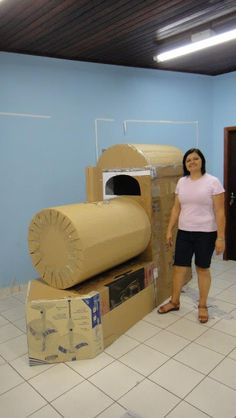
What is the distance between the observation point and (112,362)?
2.24 meters

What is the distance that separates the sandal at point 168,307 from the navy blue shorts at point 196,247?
1.27 ft

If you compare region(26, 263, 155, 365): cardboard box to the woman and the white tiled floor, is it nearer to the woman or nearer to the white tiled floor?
the white tiled floor

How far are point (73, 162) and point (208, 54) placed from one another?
1992 mm

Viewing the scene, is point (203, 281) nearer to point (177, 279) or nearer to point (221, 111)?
point (177, 279)

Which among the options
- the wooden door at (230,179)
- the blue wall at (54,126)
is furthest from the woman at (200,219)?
the wooden door at (230,179)

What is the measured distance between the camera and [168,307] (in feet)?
9.62

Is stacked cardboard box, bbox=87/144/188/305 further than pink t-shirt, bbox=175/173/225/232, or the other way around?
stacked cardboard box, bbox=87/144/188/305

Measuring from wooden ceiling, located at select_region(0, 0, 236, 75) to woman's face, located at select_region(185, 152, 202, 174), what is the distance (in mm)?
1147

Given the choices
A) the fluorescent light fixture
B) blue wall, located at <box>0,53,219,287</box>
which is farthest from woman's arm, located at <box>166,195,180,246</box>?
the fluorescent light fixture

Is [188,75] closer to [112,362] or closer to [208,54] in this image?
[208,54]

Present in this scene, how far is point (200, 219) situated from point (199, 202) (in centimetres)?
14

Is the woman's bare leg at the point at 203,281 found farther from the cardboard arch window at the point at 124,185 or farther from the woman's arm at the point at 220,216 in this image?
the cardboard arch window at the point at 124,185

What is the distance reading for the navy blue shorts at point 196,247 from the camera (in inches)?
106

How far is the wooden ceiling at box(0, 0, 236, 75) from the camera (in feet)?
7.80
